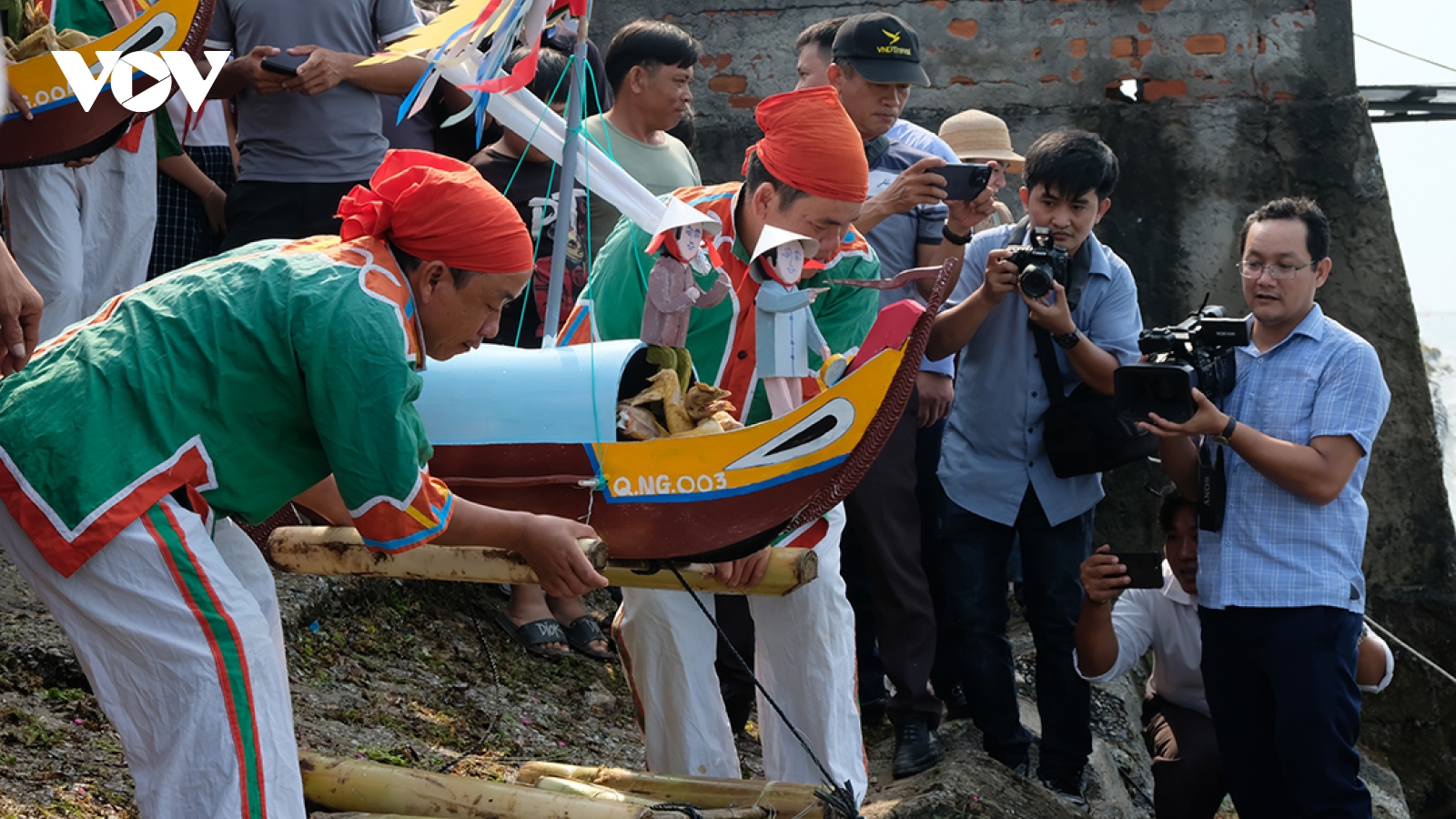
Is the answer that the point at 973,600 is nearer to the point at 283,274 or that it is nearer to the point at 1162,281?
the point at 283,274

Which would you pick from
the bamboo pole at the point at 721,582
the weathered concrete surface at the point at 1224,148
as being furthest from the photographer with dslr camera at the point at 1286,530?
the weathered concrete surface at the point at 1224,148

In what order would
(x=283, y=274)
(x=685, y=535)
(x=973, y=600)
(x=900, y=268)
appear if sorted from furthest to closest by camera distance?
(x=900, y=268), (x=973, y=600), (x=685, y=535), (x=283, y=274)

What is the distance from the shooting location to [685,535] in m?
3.10

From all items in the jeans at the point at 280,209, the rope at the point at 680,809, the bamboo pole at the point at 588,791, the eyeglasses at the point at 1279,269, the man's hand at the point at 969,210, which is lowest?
the bamboo pole at the point at 588,791

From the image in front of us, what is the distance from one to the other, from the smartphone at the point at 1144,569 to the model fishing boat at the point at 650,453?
3.66ft

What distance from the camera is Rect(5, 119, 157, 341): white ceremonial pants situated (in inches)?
153

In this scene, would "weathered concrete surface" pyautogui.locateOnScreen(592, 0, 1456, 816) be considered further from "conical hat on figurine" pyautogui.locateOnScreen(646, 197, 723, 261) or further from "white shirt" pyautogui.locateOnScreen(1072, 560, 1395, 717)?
"conical hat on figurine" pyautogui.locateOnScreen(646, 197, 723, 261)

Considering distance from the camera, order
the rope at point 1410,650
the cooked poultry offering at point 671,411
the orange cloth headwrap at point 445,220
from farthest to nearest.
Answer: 1. the rope at point 1410,650
2. the cooked poultry offering at point 671,411
3. the orange cloth headwrap at point 445,220

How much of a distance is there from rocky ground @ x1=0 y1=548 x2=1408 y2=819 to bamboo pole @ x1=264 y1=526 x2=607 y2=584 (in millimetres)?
761

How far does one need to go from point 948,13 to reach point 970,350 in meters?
3.05

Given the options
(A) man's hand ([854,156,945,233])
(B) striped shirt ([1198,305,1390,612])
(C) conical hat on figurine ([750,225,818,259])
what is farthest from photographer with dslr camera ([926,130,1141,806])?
(C) conical hat on figurine ([750,225,818,259])

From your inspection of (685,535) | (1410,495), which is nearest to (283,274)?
(685,535)

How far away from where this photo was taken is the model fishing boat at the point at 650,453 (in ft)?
10.2

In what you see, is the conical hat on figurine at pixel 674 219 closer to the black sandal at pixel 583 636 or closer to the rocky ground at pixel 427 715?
the rocky ground at pixel 427 715
